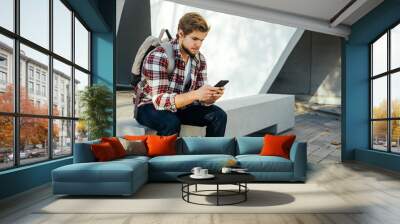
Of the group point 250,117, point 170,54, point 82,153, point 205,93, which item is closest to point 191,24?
point 170,54

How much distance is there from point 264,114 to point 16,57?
246 inches

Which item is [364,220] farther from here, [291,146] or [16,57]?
[16,57]

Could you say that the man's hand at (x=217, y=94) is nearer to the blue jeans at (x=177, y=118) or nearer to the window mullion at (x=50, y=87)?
the blue jeans at (x=177, y=118)

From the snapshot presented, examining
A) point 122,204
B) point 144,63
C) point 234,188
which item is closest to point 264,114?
point 144,63

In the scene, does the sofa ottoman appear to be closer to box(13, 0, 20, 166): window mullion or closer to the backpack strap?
box(13, 0, 20, 166): window mullion

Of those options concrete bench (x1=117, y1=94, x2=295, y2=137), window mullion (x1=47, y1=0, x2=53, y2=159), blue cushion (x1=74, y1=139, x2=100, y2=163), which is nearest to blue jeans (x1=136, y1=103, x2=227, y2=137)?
concrete bench (x1=117, y1=94, x2=295, y2=137)

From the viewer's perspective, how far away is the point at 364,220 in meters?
3.37

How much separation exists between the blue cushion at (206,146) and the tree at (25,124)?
6.45ft

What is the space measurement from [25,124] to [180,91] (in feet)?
9.08

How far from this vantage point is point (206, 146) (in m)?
6.22

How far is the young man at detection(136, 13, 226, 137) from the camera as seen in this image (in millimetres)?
6945

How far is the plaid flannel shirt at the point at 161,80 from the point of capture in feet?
22.8

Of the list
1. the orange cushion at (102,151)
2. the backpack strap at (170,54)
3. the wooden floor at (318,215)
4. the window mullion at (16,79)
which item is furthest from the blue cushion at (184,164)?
the backpack strap at (170,54)

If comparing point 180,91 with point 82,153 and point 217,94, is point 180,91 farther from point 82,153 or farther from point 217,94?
point 82,153
